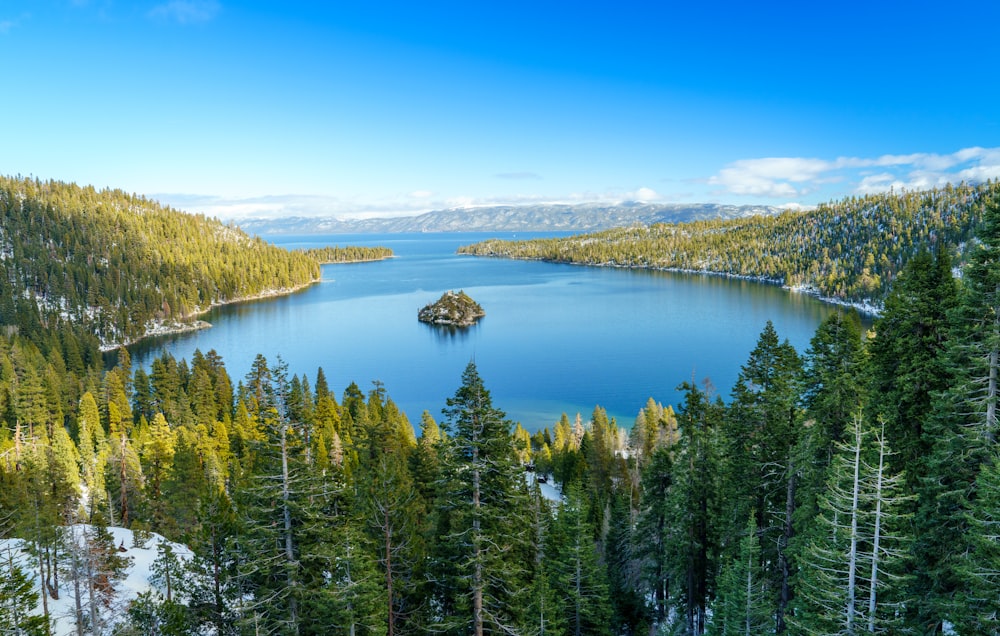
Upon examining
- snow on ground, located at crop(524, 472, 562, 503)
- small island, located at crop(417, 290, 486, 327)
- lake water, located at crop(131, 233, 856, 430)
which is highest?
small island, located at crop(417, 290, 486, 327)

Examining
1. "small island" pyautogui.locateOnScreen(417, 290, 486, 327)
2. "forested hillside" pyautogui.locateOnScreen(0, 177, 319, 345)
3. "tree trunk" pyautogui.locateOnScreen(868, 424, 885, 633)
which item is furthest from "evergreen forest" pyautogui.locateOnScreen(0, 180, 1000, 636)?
"forested hillside" pyautogui.locateOnScreen(0, 177, 319, 345)

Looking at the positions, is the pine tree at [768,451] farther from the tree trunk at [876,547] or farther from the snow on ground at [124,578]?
the snow on ground at [124,578]

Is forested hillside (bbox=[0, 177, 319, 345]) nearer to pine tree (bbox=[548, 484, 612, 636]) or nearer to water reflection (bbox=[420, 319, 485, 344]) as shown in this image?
water reflection (bbox=[420, 319, 485, 344])

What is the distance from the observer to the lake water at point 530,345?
90500mm

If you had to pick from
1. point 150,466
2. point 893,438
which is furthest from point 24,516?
point 893,438

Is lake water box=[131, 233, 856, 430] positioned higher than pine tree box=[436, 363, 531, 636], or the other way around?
pine tree box=[436, 363, 531, 636]

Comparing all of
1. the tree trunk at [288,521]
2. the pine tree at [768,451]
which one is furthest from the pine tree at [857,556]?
the tree trunk at [288,521]

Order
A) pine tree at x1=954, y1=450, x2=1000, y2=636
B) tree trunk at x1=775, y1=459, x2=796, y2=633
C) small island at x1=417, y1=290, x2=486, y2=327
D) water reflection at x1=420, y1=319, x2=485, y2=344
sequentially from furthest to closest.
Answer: small island at x1=417, y1=290, x2=486, y2=327, water reflection at x1=420, y1=319, x2=485, y2=344, tree trunk at x1=775, y1=459, x2=796, y2=633, pine tree at x1=954, y1=450, x2=1000, y2=636

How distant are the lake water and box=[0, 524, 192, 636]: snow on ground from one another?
45146 mm

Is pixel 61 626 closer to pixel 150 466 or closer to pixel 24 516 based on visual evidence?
pixel 24 516

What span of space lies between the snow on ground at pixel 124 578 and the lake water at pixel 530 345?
1777 inches

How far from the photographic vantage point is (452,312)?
151000mm

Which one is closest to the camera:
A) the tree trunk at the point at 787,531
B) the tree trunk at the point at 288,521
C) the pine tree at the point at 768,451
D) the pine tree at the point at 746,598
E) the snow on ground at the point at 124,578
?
the tree trunk at the point at 288,521

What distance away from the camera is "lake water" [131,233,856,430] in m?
90.5
